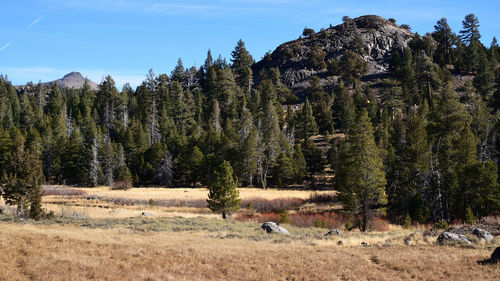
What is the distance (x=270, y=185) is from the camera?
7619 centimetres

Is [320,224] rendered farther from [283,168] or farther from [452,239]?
[283,168]

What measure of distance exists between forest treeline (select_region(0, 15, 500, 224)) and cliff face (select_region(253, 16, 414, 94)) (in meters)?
5.03

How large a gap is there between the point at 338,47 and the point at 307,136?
6113 cm

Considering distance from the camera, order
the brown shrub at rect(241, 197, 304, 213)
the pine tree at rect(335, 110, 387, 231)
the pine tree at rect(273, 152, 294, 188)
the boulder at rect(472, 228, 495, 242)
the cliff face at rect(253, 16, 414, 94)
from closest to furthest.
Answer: the boulder at rect(472, 228, 495, 242)
the pine tree at rect(335, 110, 387, 231)
the brown shrub at rect(241, 197, 304, 213)
the pine tree at rect(273, 152, 294, 188)
the cliff face at rect(253, 16, 414, 94)

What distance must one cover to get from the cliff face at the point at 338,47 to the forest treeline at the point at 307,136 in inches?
198

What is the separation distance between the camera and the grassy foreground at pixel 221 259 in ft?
45.9

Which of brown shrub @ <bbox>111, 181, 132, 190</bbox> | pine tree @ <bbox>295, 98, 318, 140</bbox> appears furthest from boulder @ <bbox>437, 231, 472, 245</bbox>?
pine tree @ <bbox>295, 98, 318, 140</bbox>

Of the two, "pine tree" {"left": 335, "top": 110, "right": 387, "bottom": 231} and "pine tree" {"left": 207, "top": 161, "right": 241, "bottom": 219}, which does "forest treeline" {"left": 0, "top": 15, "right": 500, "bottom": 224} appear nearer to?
"pine tree" {"left": 335, "top": 110, "right": 387, "bottom": 231}

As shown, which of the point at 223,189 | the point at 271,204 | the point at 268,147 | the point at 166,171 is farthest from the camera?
the point at 268,147

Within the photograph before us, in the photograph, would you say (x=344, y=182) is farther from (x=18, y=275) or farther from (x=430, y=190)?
(x=18, y=275)

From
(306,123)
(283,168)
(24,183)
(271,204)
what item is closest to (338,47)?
(306,123)

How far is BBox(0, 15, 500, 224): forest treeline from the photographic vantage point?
38.4 metres

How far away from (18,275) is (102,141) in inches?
2956

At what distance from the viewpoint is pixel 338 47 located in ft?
443
